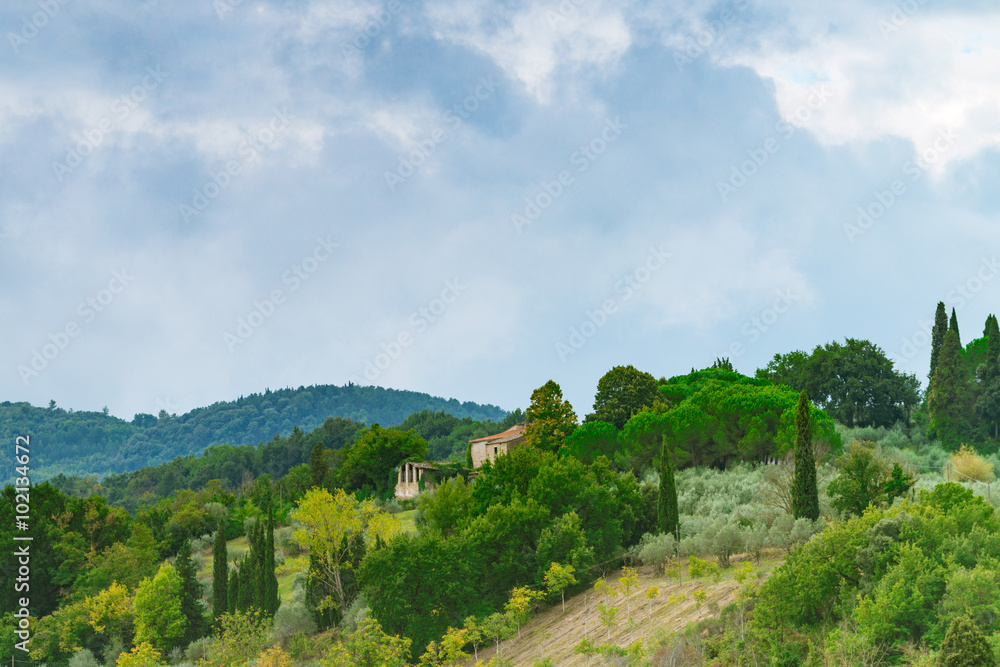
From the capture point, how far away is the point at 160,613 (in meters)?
41.4

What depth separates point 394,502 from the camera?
215 ft

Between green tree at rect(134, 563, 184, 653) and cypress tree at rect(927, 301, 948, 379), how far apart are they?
62729 mm

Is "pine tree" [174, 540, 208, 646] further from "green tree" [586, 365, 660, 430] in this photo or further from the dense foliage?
the dense foliage

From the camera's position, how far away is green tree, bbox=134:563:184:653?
40812 millimetres

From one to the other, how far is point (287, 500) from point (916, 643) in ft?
208

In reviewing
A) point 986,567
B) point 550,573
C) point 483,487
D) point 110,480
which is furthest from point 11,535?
point 110,480

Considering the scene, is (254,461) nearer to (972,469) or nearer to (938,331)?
(938,331)

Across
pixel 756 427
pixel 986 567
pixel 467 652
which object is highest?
pixel 756 427

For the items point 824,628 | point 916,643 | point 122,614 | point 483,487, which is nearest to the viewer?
point 916,643

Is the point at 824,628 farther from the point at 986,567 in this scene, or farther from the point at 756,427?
the point at 756,427

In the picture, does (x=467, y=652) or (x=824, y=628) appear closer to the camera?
(x=824, y=628)

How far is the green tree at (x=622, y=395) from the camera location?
59000mm

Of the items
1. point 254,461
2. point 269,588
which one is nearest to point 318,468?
point 269,588

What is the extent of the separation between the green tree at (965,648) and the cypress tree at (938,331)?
208 feet
